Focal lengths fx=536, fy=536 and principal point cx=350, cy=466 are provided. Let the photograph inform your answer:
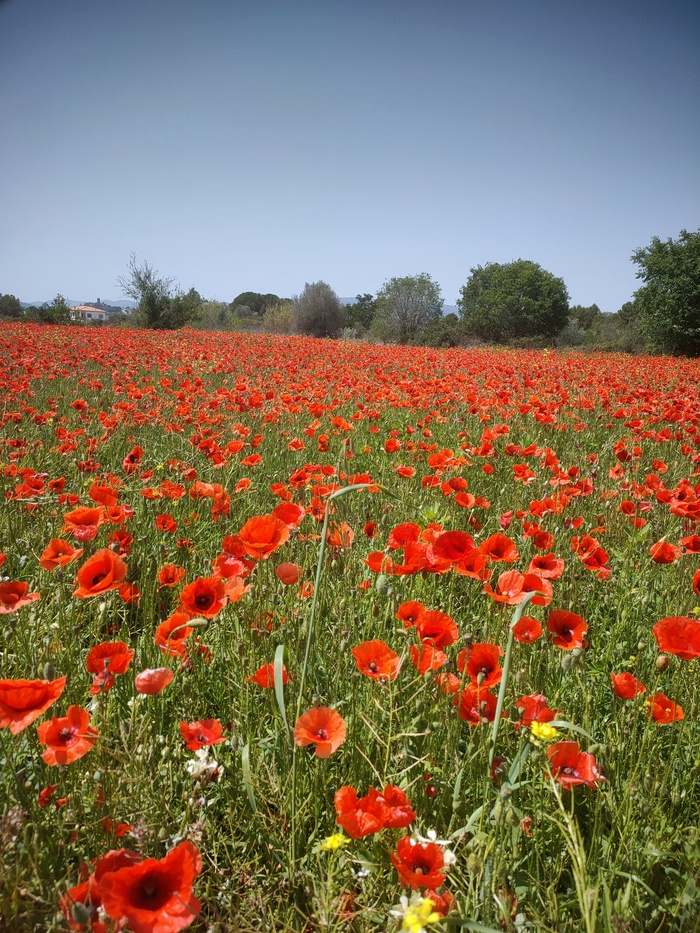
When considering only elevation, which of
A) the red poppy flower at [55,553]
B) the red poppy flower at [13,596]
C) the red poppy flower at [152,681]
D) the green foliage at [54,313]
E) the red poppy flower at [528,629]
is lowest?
the red poppy flower at [528,629]

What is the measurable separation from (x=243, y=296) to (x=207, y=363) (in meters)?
101

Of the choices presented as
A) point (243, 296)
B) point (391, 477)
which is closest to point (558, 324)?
point (391, 477)

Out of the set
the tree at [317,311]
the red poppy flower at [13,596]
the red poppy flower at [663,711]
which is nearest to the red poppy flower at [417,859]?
the red poppy flower at [663,711]

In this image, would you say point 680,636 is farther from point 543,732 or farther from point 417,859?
point 417,859

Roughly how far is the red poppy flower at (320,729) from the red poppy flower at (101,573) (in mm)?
545

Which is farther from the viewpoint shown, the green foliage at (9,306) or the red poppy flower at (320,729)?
the green foliage at (9,306)

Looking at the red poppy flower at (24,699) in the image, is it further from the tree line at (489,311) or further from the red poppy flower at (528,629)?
the tree line at (489,311)

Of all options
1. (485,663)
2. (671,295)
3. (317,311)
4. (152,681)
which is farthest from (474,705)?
(317,311)

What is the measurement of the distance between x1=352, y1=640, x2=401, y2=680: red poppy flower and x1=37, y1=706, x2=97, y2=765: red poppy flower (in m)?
0.58

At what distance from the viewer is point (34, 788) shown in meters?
1.29

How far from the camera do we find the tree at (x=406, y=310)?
4219 centimetres

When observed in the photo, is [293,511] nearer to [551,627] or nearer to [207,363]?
[551,627]

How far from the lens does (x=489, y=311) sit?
2037 inches

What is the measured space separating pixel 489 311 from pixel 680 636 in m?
54.3
